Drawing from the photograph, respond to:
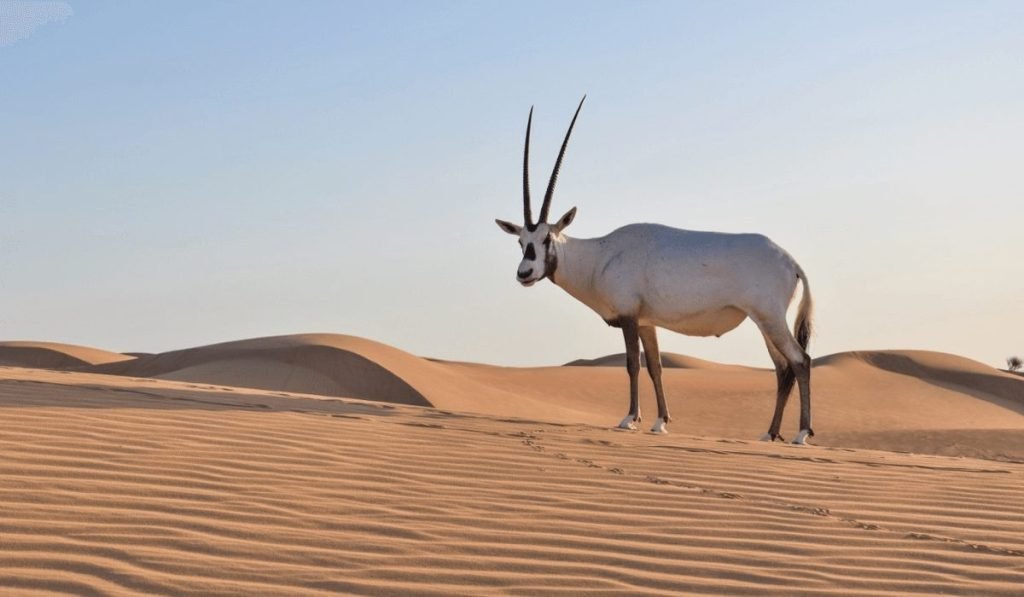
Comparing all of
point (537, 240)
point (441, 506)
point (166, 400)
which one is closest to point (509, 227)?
point (537, 240)

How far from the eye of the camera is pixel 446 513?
5.48 metres

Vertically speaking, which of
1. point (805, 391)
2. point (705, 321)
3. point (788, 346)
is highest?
point (705, 321)

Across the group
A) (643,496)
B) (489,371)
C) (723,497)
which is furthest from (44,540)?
(489,371)

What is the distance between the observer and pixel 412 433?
8320 millimetres

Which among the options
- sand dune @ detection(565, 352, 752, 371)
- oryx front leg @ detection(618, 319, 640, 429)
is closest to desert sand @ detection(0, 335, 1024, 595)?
oryx front leg @ detection(618, 319, 640, 429)

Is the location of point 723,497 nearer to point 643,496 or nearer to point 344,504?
point 643,496

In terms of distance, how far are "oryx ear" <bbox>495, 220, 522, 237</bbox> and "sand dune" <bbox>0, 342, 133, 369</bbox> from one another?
25.6m

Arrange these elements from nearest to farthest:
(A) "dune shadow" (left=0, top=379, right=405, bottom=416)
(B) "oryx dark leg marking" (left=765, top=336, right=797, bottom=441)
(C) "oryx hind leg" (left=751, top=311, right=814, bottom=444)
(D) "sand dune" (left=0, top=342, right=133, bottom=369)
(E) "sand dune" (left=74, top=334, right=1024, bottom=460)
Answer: (A) "dune shadow" (left=0, top=379, right=405, bottom=416), (C) "oryx hind leg" (left=751, top=311, right=814, bottom=444), (B) "oryx dark leg marking" (left=765, top=336, right=797, bottom=441), (E) "sand dune" (left=74, top=334, right=1024, bottom=460), (D) "sand dune" (left=0, top=342, right=133, bottom=369)

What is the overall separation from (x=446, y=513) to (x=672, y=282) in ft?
24.6

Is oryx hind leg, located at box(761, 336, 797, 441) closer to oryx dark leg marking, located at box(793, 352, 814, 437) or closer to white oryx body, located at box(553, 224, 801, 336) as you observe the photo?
oryx dark leg marking, located at box(793, 352, 814, 437)

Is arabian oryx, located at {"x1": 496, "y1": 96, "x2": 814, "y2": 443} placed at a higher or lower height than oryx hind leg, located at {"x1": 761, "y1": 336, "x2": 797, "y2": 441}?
higher

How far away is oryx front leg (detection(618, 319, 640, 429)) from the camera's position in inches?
479

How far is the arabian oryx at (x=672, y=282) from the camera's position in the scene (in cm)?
1252

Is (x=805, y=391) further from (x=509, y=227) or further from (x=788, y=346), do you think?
(x=509, y=227)
